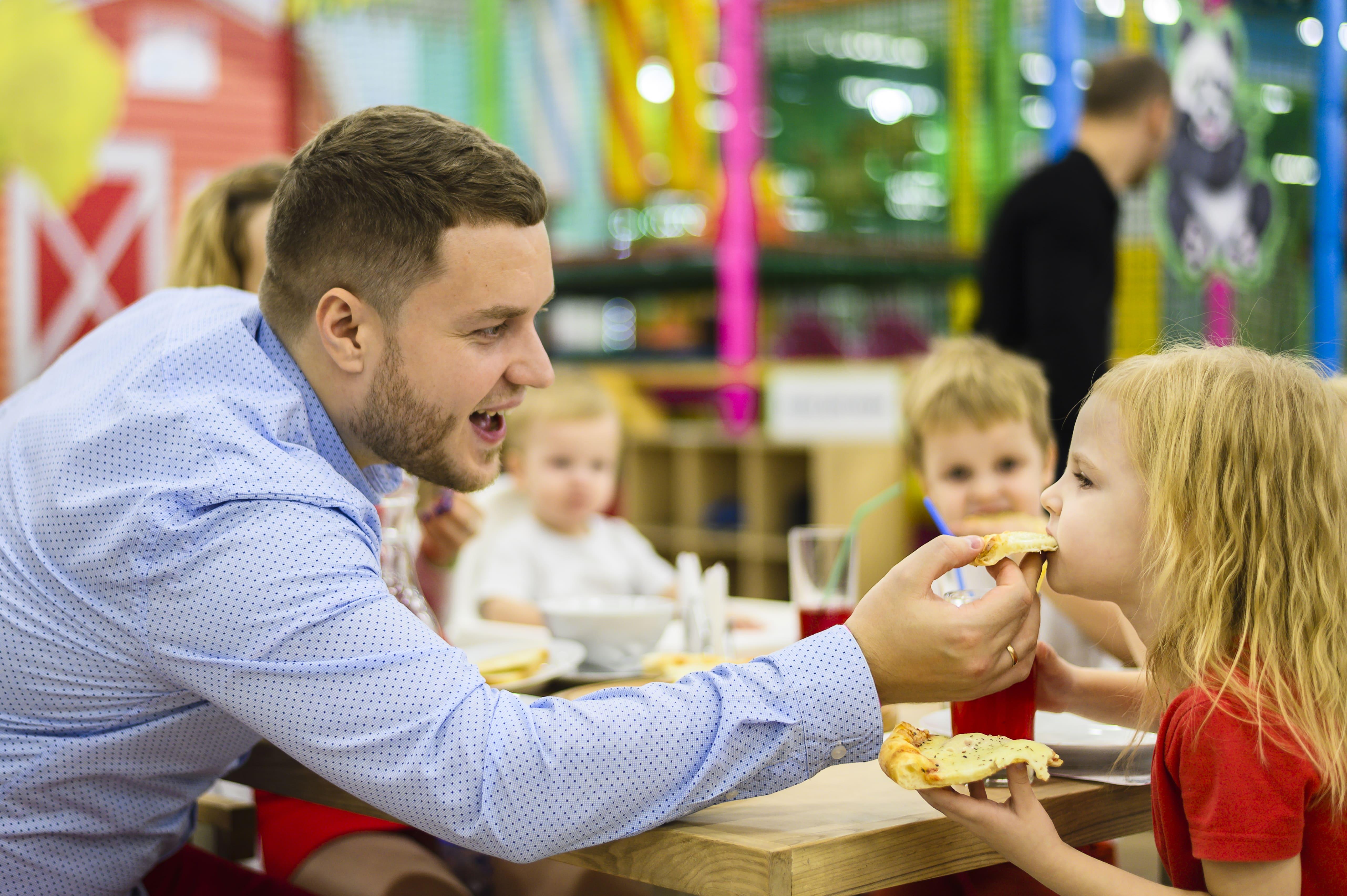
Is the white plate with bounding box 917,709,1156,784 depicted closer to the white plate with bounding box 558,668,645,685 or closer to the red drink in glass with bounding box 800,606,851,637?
the red drink in glass with bounding box 800,606,851,637

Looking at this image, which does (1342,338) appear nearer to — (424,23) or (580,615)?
(580,615)

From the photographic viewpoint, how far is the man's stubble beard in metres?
1.36

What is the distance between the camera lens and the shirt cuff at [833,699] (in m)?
1.14

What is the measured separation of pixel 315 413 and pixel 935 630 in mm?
727

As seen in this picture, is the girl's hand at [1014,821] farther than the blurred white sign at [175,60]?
No

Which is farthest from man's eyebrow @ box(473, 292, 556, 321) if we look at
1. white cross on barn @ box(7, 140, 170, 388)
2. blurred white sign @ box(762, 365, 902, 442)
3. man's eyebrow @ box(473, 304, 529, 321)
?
white cross on barn @ box(7, 140, 170, 388)

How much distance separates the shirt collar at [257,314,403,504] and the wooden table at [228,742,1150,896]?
1.24 ft

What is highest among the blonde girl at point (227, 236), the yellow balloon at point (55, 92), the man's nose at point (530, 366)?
the yellow balloon at point (55, 92)

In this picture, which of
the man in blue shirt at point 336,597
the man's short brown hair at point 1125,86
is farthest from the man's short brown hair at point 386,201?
the man's short brown hair at point 1125,86

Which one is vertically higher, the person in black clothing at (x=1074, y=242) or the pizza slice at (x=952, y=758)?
the person in black clothing at (x=1074, y=242)

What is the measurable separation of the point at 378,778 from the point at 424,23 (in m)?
9.45

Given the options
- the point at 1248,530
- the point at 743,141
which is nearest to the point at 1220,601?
the point at 1248,530

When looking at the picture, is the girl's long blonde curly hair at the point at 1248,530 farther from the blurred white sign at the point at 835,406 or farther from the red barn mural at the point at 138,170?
the red barn mural at the point at 138,170

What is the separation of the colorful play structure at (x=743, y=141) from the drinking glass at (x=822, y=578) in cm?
375
